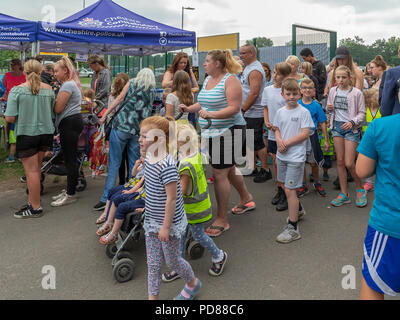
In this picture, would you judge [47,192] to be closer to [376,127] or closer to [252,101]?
[252,101]

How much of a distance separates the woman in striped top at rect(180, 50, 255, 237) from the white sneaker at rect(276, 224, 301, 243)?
2.17 ft

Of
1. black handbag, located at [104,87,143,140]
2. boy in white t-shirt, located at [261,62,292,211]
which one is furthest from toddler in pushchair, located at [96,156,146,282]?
boy in white t-shirt, located at [261,62,292,211]

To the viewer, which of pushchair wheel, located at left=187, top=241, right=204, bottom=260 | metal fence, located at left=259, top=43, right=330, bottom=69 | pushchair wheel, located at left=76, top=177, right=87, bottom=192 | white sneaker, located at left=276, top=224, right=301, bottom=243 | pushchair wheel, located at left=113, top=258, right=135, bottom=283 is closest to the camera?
pushchair wheel, located at left=113, top=258, right=135, bottom=283

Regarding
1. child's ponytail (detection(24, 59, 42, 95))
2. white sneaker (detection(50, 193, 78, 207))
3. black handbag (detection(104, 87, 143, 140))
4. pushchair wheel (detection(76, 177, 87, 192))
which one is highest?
child's ponytail (detection(24, 59, 42, 95))

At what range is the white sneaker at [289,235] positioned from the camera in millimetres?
4020

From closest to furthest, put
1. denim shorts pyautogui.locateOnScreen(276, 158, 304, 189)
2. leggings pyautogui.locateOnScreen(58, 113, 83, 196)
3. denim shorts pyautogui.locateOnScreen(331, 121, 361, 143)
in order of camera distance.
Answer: denim shorts pyautogui.locateOnScreen(276, 158, 304, 189) → denim shorts pyautogui.locateOnScreen(331, 121, 361, 143) → leggings pyautogui.locateOnScreen(58, 113, 83, 196)

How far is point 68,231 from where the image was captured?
441cm

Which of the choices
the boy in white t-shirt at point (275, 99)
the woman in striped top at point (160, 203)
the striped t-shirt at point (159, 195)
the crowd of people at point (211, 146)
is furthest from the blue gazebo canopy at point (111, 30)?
the striped t-shirt at point (159, 195)

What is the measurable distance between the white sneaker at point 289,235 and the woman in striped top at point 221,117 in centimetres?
66

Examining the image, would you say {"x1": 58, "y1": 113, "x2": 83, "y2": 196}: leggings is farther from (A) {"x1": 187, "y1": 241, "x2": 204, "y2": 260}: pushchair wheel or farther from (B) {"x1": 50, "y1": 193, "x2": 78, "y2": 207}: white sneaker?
(A) {"x1": 187, "y1": 241, "x2": 204, "y2": 260}: pushchair wheel

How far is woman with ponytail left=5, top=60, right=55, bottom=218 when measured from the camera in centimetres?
471

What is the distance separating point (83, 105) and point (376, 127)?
4746 mm

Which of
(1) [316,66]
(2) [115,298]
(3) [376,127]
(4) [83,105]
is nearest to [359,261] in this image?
(3) [376,127]

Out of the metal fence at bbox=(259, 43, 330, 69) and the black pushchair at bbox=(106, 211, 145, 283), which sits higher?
the metal fence at bbox=(259, 43, 330, 69)
